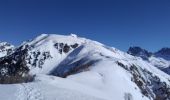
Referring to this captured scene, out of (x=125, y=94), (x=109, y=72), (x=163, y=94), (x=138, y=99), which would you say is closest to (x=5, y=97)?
(x=125, y=94)

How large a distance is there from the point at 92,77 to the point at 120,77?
2386cm

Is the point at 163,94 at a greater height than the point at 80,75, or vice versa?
the point at 163,94

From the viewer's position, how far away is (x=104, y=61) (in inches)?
5994

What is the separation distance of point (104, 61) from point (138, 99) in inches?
1487

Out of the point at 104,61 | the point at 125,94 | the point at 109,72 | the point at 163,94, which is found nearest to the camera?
the point at 125,94

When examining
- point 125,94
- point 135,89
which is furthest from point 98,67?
point 125,94

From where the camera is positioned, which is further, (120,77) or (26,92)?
Answer: (120,77)

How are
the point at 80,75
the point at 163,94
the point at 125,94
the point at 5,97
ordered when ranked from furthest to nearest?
the point at 163,94
the point at 125,94
the point at 80,75
the point at 5,97

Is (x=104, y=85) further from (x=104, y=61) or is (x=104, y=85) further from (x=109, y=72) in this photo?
(x=104, y=61)

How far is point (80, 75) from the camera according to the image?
10431cm

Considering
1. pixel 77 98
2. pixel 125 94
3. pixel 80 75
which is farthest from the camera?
pixel 125 94

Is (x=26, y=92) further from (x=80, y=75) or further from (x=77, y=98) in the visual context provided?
(x=80, y=75)

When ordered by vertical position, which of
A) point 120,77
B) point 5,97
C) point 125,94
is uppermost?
point 120,77

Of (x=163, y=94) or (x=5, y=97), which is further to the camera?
(x=163, y=94)
